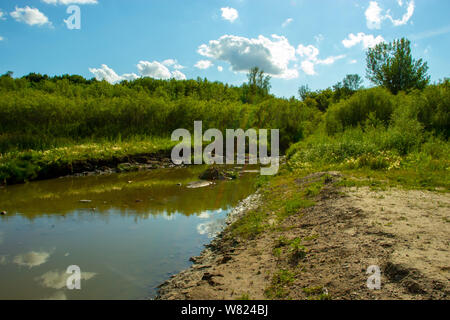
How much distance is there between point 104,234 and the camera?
9766 millimetres

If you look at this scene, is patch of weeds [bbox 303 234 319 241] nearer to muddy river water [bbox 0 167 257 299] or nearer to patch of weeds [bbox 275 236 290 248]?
patch of weeds [bbox 275 236 290 248]

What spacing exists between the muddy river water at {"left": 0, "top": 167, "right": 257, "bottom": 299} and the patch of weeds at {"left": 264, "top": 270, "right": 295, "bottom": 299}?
8.10 feet

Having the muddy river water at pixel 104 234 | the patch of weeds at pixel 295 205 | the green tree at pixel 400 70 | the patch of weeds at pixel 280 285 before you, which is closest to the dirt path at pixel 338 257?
the patch of weeds at pixel 280 285

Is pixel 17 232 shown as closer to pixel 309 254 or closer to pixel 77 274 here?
pixel 77 274

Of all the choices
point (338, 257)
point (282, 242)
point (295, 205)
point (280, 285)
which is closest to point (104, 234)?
point (282, 242)

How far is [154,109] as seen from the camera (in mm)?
36344

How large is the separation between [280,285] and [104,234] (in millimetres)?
6621

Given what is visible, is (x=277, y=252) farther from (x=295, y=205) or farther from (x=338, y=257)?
(x=295, y=205)

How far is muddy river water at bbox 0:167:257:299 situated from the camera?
21.5 ft

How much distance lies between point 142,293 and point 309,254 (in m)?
3.40

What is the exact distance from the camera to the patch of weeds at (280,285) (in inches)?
192

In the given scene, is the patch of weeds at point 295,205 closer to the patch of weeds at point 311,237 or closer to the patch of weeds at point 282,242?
the patch of weeds at point 282,242
